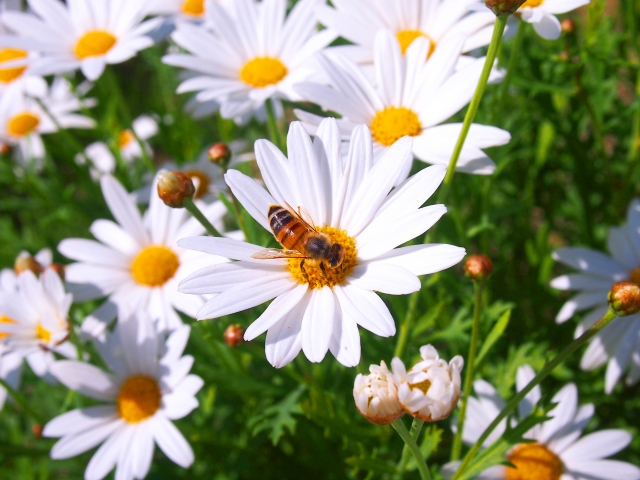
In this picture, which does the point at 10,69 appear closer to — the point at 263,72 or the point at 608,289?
the point at 263,72

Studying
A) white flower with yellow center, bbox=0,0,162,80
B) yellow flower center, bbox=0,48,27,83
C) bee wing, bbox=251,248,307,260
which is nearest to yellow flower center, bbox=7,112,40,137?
yellow flower center, bbox=0,48,27,83

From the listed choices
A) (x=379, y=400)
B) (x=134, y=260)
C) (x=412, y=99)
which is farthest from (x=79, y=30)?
(x=379, y=400)

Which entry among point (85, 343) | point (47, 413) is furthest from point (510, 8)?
point (47, 413)

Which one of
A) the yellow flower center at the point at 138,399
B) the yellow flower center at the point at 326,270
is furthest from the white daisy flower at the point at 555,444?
the yellow flower center at the point at 138,399

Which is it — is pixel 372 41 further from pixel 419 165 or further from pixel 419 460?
pixel 419 460

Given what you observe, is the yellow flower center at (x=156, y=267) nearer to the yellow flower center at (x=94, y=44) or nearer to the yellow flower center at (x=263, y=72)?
the yellow flower center at (x=263, y=72)
